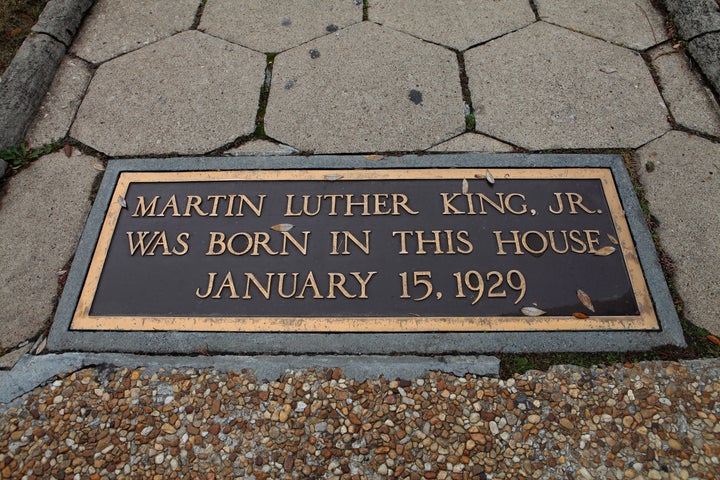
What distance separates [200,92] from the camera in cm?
263

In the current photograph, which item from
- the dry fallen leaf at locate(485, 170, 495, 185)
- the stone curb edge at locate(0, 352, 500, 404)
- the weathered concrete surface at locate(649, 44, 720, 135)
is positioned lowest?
the stone curb edge at locate(0, 352, 500, 404)

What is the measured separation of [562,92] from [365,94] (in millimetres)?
1012

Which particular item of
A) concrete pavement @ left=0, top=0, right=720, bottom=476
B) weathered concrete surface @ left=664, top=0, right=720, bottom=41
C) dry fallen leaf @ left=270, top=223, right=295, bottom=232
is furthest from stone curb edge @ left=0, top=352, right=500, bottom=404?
weathered concrete surface @ left=664, top=0, right=720, bottom=41

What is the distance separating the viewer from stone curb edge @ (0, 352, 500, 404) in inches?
70.8

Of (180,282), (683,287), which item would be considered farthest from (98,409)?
(683,287)

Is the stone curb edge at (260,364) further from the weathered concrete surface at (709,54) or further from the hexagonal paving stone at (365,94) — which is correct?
the weathered concrete surface at (709,54)

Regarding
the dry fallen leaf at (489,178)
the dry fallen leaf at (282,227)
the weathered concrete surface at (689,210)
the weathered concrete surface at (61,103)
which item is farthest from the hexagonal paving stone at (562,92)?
the weathered concrete surface at (61,103)

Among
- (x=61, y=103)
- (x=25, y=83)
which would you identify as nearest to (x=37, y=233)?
(x=61, y=103)

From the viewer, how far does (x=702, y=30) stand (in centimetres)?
266

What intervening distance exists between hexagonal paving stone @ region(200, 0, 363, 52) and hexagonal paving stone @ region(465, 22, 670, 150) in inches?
33.0

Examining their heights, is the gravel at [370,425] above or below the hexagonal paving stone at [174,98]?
below

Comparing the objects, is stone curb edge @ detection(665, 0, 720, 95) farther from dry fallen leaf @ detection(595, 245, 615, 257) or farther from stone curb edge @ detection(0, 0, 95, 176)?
stone curb edge @ detection(0, 0, 95, 176)

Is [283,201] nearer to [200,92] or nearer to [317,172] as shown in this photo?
[317,172]

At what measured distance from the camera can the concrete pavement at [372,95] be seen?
7.30 ft
